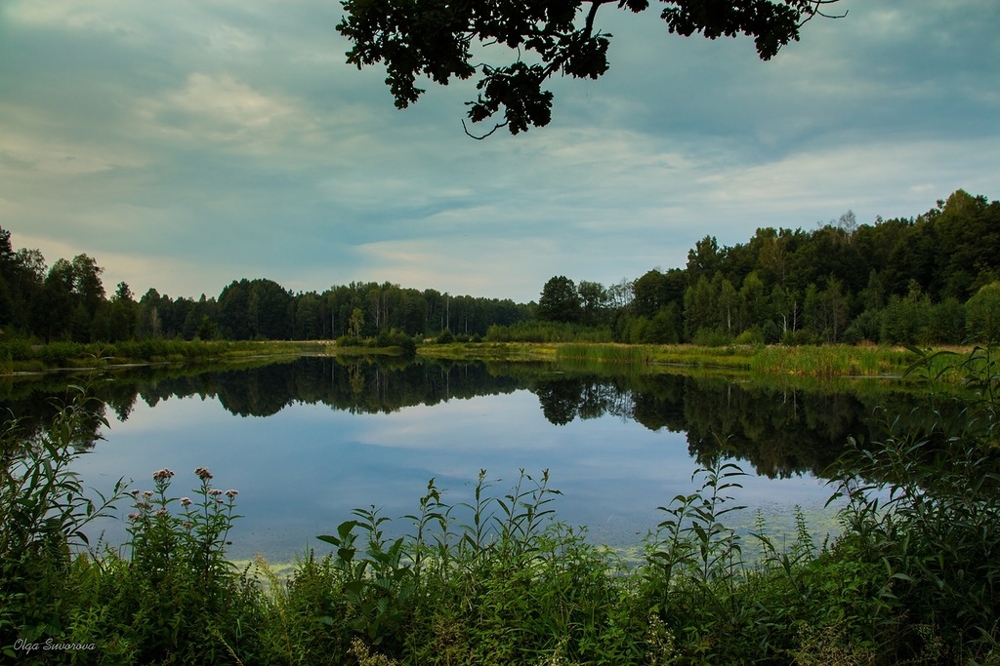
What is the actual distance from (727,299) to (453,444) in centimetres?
5442

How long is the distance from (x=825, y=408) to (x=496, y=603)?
717 inches

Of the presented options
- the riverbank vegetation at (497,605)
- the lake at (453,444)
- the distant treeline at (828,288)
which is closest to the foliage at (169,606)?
the riverbank vegetation at (497,605)

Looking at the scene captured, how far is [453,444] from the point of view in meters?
13.4

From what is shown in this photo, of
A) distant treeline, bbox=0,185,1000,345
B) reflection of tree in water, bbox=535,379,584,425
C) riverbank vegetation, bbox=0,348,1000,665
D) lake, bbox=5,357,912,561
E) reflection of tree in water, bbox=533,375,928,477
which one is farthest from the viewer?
distant treeline, bbox=0,185,1000,345

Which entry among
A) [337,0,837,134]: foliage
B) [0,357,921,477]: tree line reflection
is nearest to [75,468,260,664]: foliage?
[337,0,837,134]: foliage

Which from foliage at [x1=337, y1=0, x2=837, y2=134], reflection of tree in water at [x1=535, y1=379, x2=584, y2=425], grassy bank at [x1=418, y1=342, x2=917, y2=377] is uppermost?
foliage at [x1=337, y1=0, x2=837, y2=134]

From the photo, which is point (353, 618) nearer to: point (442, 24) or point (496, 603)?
point (496, 603)

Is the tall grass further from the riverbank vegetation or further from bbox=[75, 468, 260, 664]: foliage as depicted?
bbox=[75, 468, 260, 664]: foliage

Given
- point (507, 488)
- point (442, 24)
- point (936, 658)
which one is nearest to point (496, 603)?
point (936, 658)

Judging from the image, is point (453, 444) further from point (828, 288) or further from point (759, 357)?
point (828, 288)

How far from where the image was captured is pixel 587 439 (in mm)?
14297

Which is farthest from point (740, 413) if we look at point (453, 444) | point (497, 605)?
point (497, 605)

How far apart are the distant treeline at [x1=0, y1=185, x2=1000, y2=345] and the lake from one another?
15077 mm

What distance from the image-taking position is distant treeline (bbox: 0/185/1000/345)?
43812 millimetres
